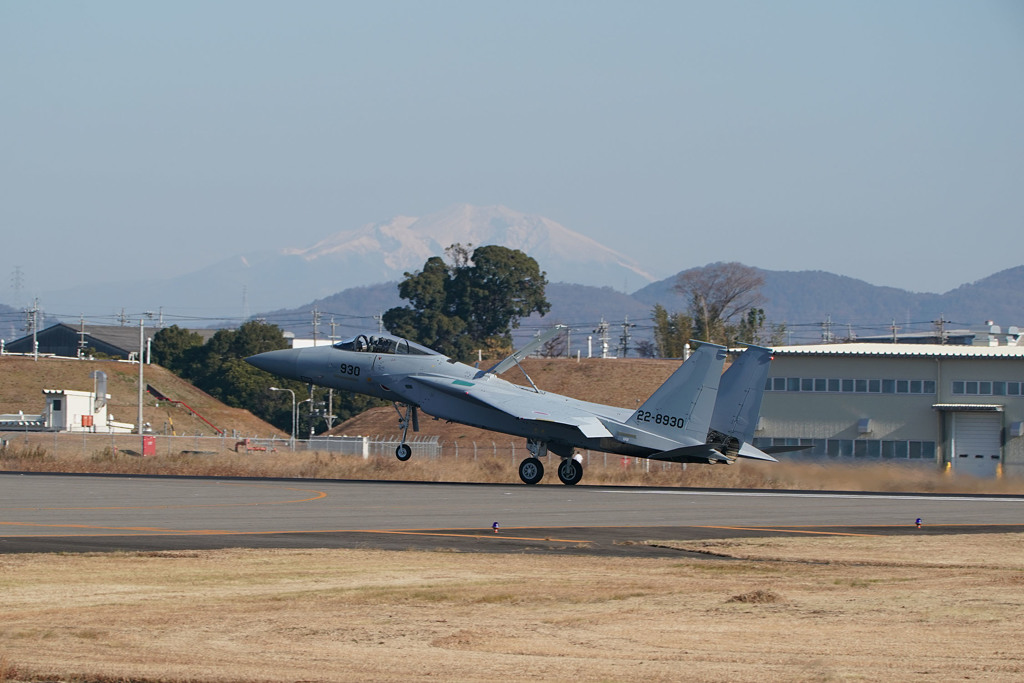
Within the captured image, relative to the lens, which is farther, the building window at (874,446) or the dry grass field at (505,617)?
the building window at (874,446)

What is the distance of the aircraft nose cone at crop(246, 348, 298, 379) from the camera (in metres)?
35.8

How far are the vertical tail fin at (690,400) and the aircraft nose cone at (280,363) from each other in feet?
37.6

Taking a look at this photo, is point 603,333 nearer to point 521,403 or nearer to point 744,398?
point 521,403

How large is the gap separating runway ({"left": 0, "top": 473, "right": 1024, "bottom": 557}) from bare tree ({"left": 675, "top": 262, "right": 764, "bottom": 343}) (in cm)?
9292

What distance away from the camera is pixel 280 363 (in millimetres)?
36094

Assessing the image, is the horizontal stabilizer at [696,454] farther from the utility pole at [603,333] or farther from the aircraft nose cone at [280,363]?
the utility pole at [603,333]

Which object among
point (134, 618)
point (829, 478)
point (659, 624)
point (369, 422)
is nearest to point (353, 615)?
point (134, 618)

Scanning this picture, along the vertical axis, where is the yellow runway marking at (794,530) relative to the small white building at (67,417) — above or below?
below

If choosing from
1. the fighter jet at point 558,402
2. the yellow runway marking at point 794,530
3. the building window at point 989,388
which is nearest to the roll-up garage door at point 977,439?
the building window at point 989,388

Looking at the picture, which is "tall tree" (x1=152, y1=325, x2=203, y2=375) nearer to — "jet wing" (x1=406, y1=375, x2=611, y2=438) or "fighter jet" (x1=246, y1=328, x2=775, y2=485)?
"fighter jet" (x1=246, y1=328, x2=775, y2=485)

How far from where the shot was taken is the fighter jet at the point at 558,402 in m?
31.3

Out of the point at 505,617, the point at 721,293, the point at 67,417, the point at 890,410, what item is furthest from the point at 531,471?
the point at 721,293

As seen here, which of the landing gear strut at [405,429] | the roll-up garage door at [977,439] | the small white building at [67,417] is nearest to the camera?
the landing gear strut at [405,429]

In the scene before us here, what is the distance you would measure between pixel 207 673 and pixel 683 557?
9.41 metres
